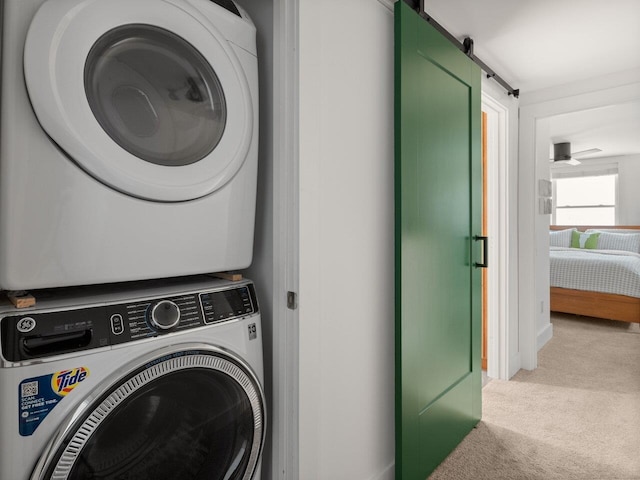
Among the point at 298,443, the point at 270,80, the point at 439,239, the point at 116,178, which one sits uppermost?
the point at 270,80

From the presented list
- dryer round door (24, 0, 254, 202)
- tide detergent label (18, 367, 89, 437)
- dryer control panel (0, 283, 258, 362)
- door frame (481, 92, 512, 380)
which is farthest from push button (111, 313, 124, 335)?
door frame (481, 92, 512, 380)

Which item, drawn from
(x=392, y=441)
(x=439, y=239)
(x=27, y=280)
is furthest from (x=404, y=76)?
(x=392, y=441)

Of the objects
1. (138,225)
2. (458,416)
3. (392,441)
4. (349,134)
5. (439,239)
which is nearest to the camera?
(138,225)

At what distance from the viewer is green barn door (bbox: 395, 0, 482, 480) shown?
157 cm

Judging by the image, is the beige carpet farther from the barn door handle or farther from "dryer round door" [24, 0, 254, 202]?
"dryer round door" [24, 0, 254, 202]

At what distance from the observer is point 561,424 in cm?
221

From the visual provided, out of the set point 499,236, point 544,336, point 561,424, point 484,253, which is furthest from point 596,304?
point 484,253

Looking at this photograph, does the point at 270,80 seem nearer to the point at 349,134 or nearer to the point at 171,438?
the point at 349,134

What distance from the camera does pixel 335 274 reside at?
1355mm

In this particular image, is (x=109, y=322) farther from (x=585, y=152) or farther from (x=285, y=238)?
(x=585, y=152)

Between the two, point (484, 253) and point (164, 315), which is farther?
point (484, 253)

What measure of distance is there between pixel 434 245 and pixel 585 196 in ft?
22.5

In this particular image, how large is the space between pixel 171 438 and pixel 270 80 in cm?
111

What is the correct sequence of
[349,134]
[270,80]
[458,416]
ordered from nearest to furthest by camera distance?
1. [270,80]
2. [349,134]
3. [458,416]
